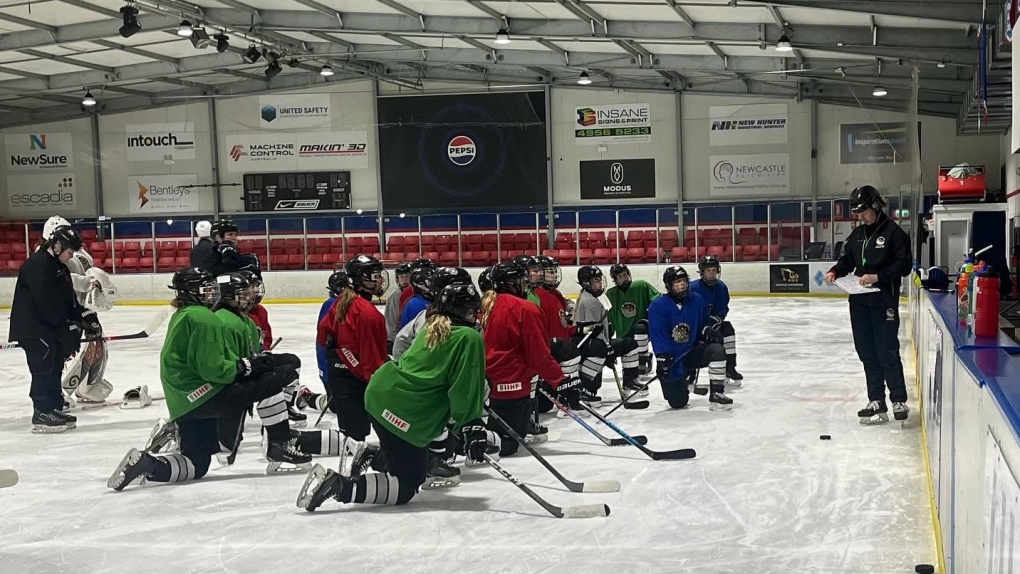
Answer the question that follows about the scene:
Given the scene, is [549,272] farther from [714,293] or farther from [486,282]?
[714,293]

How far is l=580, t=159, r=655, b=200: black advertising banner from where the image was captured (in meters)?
18.6

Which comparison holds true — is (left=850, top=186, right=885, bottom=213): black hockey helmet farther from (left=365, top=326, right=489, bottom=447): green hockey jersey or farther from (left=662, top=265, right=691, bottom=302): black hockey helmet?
(left=365, top=326, right=489, bottom=447): green hockey jersey

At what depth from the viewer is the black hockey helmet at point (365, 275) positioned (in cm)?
499

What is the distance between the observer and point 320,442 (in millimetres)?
5121

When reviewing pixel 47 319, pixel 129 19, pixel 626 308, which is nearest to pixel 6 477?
pixel 47 319

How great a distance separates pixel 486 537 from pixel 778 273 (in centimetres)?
1339

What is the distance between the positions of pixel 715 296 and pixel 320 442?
10.8ft

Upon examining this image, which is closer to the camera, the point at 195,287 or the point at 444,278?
the point at 444,278

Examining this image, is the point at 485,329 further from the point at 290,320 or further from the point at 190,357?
the point at 290,320

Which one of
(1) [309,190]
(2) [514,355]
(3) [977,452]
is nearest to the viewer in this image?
(3) [977,452]

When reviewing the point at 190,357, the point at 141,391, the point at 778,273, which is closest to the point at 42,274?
the point at 141,391

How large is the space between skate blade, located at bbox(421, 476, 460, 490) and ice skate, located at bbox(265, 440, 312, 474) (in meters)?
0.74

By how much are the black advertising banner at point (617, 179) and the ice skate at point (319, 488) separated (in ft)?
49.1

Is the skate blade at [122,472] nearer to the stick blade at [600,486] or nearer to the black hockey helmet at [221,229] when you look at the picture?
the stick blade at [600,486]
